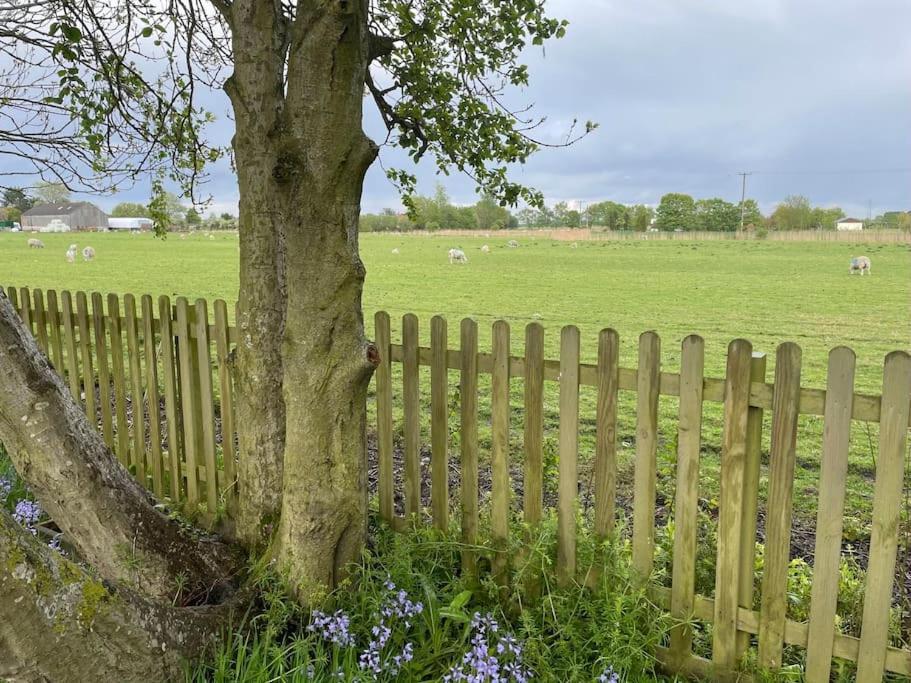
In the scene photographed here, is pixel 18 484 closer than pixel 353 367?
No

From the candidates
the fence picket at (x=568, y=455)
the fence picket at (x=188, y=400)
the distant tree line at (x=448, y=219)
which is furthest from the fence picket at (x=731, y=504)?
the distant tree line at (x=448, y=219)

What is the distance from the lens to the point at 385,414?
3.93 meters

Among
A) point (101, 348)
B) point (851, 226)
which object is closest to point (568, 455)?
point (101, 348)

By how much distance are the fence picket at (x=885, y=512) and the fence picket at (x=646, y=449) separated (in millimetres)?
845

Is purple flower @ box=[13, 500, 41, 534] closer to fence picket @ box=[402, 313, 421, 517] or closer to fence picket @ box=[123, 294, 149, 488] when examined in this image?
fence picket @ box=[123, 294, 149, 488]

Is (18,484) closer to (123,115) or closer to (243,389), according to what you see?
(243,389)

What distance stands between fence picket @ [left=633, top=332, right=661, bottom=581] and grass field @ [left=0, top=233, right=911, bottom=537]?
351mm

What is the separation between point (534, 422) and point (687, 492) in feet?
2.55

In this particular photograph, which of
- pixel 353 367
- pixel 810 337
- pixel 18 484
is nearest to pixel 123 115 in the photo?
pixel 18 484

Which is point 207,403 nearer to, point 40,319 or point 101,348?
point 101,348

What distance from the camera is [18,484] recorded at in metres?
5.15

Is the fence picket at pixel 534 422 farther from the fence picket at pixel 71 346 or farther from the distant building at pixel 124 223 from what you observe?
the distant building at pixel 124 223

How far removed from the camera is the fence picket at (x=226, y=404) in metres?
4.36

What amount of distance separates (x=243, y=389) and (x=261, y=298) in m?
0.52
